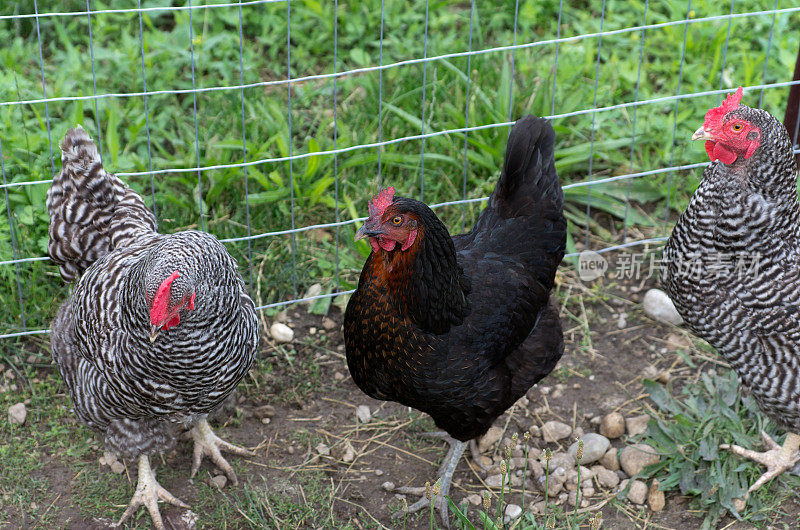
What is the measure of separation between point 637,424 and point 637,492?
383 mm

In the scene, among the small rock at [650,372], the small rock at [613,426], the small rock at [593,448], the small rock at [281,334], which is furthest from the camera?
the small rock at [281,334]

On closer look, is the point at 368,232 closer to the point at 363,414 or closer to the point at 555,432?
the point at 363,414

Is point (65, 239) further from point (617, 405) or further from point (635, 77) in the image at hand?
point (635, 77)

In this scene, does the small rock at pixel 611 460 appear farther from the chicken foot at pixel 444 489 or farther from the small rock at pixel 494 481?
the chicken foot at pixel 444 489

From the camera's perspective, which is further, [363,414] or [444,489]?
[363,414]

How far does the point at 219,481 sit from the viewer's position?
3760 mm

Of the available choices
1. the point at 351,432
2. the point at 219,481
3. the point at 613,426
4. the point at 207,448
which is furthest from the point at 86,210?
the point at 613,426

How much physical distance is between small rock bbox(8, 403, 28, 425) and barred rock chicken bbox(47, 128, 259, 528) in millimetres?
482

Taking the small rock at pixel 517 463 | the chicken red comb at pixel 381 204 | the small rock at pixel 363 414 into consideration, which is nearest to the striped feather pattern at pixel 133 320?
the chicken red comb at pixel 381 204

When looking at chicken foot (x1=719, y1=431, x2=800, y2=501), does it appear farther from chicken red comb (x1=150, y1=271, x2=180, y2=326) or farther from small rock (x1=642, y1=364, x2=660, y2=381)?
chicken red comb (x1=150, y1=271, x2=180, y2=326)

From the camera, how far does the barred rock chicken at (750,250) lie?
332cm

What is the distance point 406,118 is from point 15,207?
2.15 m

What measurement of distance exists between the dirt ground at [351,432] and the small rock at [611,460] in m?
0.14

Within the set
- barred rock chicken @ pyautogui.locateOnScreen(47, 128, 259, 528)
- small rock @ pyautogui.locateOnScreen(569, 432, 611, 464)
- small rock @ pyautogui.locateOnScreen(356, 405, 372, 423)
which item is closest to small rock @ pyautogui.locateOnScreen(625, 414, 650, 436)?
small rock @ pyautogui.locateOnScreen(569, 432, 611, 464)
